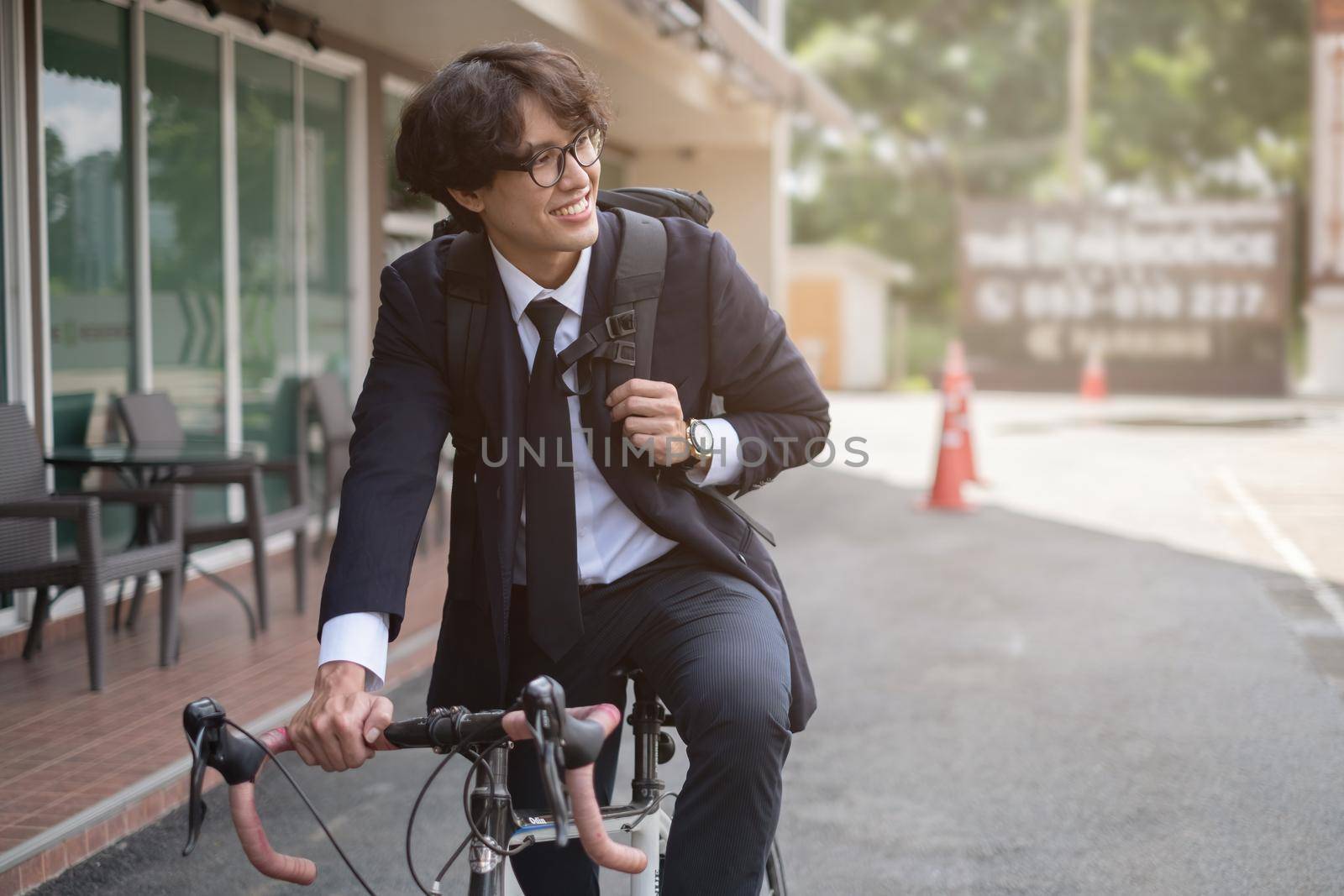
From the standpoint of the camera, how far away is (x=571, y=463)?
8.09ft

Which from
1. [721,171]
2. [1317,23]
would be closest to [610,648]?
[721,171]

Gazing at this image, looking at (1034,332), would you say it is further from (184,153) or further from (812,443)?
(812,443)

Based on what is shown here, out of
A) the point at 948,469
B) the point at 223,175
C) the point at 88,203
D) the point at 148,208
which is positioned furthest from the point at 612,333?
the point at 948,469

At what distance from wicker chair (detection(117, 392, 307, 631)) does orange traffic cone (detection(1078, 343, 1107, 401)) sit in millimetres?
21472

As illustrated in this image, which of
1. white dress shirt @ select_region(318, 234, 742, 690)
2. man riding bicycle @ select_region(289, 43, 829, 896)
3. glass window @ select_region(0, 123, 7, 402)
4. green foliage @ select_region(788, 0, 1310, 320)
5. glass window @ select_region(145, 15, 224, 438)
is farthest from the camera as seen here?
green foliage @ select_region(788, 0, 1310, 320)

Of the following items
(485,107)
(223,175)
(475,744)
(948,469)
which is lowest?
(948,469)

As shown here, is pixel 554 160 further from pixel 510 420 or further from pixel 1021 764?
pixel 1021 764

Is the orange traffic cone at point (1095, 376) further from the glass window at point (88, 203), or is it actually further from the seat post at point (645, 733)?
the seat post at point (645, 733)

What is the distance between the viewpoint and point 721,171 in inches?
631

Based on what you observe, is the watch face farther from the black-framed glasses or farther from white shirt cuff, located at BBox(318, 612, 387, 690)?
white shirt cuff, located at BBox(318, 612, 387, 690)

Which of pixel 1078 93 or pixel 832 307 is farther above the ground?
pixel 1078 93

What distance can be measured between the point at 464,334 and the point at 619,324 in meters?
0.26

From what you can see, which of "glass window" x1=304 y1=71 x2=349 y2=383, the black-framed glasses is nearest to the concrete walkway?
the black-framed glasses

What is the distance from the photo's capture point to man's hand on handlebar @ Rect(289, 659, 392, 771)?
1.98 m
